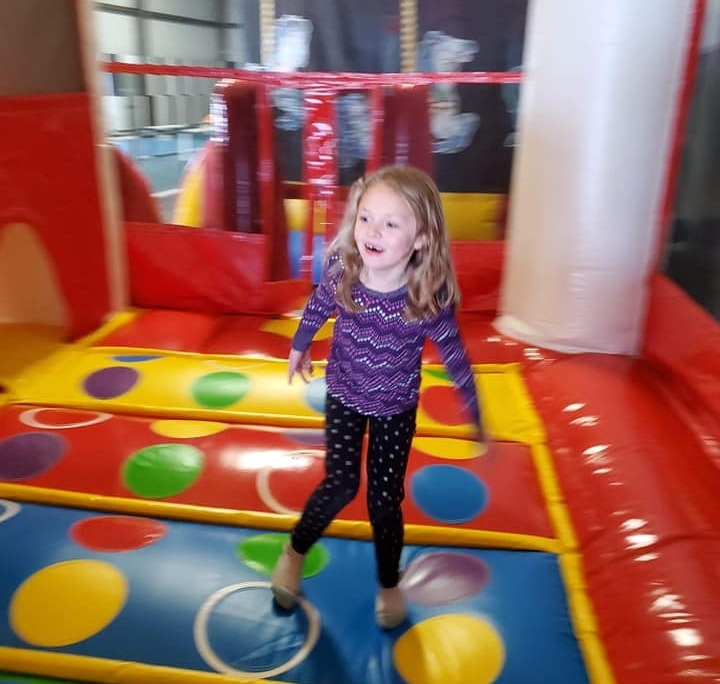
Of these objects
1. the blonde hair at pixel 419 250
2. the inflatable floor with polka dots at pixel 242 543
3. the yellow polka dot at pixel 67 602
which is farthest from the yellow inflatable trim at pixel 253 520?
the blonde hair at pixel 419 250

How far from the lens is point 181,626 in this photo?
1.25 m

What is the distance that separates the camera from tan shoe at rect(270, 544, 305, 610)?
1.30 metres

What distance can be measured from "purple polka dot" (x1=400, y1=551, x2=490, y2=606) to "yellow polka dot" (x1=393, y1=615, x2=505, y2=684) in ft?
0.18

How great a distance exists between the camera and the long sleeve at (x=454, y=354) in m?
1.19

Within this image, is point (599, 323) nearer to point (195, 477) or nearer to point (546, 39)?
point (546, 39)

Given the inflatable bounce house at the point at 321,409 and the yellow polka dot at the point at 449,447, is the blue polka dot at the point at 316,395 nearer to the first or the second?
the inflatable bounce house at the point at 321,409

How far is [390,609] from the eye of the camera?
1.27 metres

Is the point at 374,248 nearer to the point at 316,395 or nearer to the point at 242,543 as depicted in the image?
the point at 242,543

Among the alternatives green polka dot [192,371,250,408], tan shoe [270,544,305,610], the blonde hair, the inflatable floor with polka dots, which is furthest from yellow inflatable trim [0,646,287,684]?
green polka dot [192,371,250,408]

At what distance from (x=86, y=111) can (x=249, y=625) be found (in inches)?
71.8

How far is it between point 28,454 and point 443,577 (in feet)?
3.23

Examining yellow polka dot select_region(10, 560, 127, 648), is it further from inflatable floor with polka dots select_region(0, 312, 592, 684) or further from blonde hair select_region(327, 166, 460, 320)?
blonde hair select_region(327, 166, 460, 320)

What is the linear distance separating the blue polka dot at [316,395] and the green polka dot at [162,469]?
36 centimetres

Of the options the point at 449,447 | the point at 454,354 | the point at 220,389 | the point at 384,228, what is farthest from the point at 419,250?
the point at 220,389
